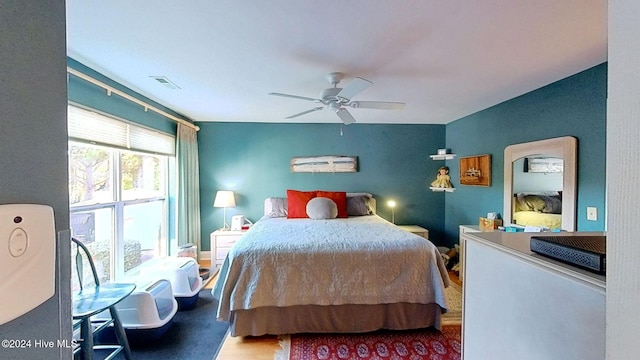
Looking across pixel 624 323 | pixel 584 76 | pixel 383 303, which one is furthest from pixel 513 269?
pixel 584 76

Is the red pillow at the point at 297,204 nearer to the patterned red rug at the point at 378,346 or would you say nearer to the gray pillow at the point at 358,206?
the gray pillow at the point at 358,206

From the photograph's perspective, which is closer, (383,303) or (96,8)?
(96,8)

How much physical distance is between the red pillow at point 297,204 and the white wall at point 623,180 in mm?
3528

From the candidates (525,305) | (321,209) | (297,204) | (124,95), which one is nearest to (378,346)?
(525,305)

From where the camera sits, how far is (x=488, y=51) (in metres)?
1.98

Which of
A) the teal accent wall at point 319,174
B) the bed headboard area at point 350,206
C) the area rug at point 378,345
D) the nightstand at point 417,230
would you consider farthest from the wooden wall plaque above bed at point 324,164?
the area rug at point 378,345

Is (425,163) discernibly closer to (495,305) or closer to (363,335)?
(363,335)

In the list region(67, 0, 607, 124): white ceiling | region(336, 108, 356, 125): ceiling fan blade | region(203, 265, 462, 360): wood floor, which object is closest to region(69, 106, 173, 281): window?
region(67, 0, 607, 124): white ceiling

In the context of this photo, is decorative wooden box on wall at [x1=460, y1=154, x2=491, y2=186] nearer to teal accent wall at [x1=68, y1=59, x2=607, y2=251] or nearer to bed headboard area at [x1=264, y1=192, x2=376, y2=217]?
teal accent wall at [x1=68, y1=59, x2=607, y2=251]

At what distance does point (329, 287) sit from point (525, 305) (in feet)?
5.24

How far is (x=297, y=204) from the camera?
3969mm

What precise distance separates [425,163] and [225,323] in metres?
3.76

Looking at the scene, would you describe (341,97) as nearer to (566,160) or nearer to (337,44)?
(337,44)

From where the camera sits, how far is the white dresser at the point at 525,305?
2.16 feet
